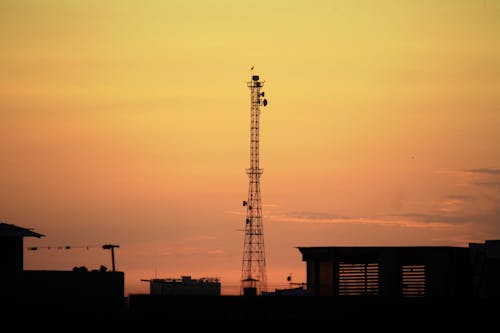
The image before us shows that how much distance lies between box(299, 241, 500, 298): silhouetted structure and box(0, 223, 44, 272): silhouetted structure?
23.5 meters

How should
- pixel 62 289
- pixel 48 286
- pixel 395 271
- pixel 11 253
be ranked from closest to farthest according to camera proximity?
pixel 48 286
pixel 62 289
pixel 395 271
pixel 11 253

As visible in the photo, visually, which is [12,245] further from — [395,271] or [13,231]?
[395,271]

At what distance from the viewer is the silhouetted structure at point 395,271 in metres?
102

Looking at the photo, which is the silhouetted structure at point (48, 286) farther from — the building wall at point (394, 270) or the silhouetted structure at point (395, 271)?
the building wall at point (394, 270)

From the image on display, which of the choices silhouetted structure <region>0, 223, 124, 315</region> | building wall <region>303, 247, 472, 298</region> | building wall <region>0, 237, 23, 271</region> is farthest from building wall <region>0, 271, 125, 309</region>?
building wall <region>303, 247, 472, 298</region>

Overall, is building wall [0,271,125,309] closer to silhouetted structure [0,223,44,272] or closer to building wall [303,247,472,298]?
silhouetted structure [0,223,44,272]

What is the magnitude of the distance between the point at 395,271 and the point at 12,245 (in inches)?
1262

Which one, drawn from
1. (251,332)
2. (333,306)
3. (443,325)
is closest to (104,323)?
(251,332)

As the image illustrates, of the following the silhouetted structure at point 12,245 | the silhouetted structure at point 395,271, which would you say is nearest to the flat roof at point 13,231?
the silhouetted structure at point 12,245

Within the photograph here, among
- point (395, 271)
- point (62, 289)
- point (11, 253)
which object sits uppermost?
point (11, 253)

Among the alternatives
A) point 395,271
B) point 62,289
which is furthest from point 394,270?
point 62,289

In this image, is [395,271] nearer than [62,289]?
No

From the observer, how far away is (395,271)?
103 metres

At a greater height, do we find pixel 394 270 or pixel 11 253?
pixel 11 253
